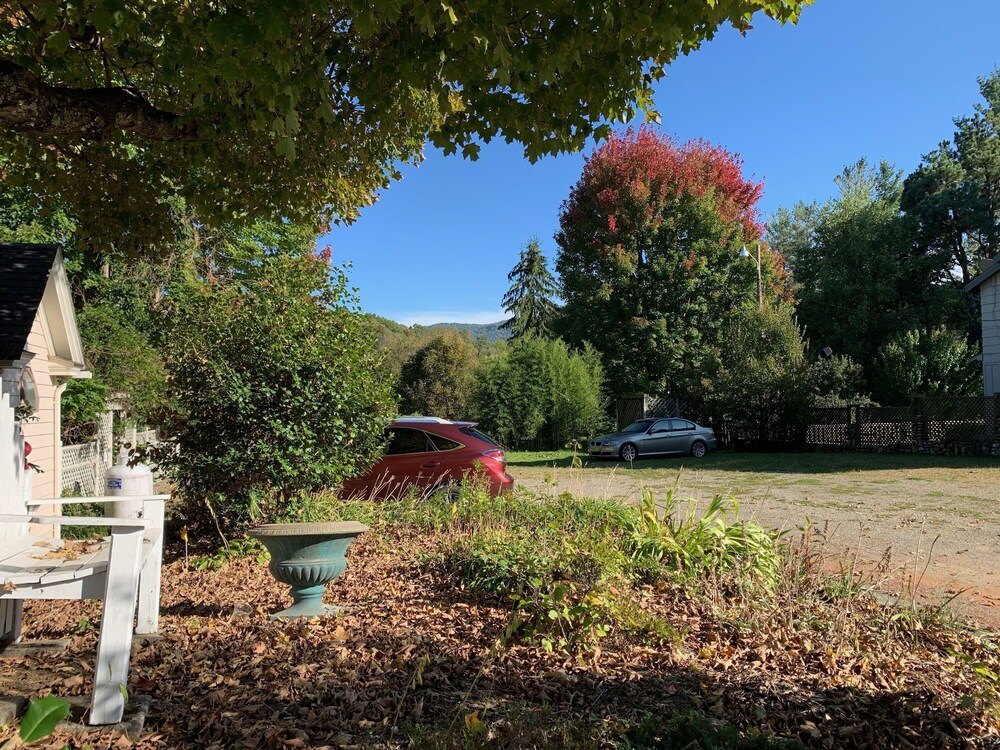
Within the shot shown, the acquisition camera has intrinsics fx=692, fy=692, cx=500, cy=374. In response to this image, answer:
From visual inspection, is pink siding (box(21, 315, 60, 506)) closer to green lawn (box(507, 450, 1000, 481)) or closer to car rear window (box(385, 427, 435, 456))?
car rear window (box(385, 427, 435, 456))

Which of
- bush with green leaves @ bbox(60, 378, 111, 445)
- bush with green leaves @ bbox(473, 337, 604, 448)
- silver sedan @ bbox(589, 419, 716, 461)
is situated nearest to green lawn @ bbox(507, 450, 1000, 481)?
silver sedan @ bbox(589, 419, 716, 461)

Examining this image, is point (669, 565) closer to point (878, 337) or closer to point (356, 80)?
point (356, 80)

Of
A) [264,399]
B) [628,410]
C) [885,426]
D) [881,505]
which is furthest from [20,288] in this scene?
[885,426]

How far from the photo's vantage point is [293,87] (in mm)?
4477

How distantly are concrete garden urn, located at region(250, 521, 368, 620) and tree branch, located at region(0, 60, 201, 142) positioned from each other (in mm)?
3206

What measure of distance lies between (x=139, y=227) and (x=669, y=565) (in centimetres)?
641

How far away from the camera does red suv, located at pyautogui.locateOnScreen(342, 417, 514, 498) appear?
918 cm

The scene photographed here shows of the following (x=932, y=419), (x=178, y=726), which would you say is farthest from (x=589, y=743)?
(x=932, y=419)

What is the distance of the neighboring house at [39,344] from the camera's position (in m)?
7.20

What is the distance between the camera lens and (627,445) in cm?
2167

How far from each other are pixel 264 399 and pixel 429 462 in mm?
3014

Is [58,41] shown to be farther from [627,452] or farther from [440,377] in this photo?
[440,377]

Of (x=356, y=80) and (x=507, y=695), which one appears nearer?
(x=507, y=695)

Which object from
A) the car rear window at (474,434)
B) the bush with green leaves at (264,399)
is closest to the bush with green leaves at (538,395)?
the car rear window at (474,434)
